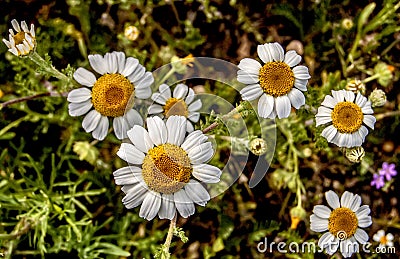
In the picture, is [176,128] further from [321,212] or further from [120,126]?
[321,212]

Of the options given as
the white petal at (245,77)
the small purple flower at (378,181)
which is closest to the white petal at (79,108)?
the white petal at (245,77)

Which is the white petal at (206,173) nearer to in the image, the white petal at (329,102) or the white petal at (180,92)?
the white petal at (180,92)

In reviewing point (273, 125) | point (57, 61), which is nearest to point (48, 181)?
point (57, 61)

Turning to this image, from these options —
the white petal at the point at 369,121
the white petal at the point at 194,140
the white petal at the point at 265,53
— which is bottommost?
the white petal at the point at 194,140

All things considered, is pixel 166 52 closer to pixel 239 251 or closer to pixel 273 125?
pixel 273 125

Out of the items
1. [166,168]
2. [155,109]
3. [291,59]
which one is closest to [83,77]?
[155,109]

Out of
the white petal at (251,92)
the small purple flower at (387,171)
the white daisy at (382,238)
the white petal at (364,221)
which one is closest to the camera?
the white petal at (251,92)
